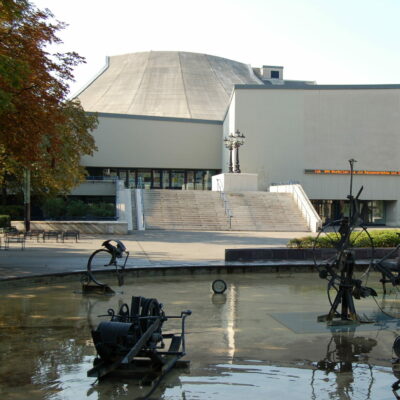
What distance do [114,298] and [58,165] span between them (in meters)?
19.2

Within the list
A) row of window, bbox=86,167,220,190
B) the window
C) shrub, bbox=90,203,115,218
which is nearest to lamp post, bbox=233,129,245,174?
shrub, bbox=90,203,115,218

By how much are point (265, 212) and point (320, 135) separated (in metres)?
12.8

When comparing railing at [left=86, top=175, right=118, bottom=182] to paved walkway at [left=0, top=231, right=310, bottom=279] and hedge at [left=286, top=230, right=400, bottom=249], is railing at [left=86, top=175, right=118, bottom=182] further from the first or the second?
hedge at [left=286, top=230, right=400, bottom=249]

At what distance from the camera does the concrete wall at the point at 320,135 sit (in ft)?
143

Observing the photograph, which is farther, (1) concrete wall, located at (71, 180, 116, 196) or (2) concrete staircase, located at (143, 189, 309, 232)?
(1) concrete wall, located at (71, 180, 116, 196)

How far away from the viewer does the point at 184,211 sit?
33938mm

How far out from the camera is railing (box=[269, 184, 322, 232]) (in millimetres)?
31000

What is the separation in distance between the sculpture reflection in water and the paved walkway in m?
7.24

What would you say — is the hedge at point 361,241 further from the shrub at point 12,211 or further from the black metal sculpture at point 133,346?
the shrub at point 12,211

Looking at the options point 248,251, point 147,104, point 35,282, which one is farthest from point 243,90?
point 35,282

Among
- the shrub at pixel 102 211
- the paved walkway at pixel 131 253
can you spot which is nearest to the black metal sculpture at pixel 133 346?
the paved walkway at pixel 131 253

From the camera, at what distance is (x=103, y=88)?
214ft

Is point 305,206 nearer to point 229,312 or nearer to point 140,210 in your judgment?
point 140,210

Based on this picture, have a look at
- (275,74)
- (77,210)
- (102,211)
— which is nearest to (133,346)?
(102,211)
